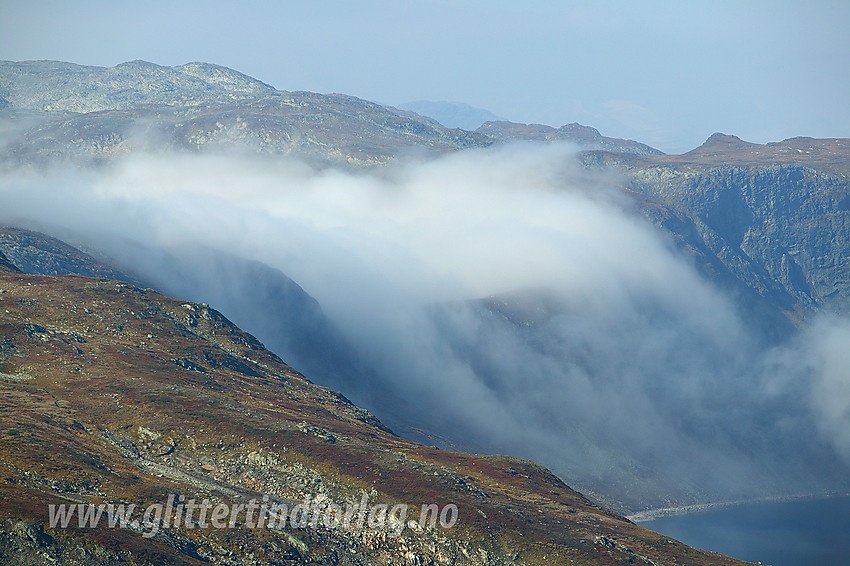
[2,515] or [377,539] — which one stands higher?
[2,515]

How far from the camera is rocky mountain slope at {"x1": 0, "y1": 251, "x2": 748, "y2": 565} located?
115750 millimetres

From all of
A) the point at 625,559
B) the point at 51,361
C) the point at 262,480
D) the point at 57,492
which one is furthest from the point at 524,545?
the point at 51,361

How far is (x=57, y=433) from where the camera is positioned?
147125 mm

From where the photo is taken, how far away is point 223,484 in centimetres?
14988

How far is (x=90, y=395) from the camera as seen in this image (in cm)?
17838

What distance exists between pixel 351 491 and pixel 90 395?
6915 centimetres

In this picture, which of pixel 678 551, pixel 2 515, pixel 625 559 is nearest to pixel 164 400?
pixel 2 515

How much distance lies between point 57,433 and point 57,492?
2921 centimetres

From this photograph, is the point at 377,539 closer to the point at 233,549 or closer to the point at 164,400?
the point at 233,549

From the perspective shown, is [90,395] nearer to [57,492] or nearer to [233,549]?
[57,492]

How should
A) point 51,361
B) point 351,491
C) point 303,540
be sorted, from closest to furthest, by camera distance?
point 303,540 → point 351,491 → point 51,361

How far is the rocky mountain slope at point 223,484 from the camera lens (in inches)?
4557

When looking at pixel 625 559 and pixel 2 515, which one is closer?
pixel 2 515

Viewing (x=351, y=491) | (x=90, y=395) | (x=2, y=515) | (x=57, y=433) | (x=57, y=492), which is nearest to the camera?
(x=2, y=515)
